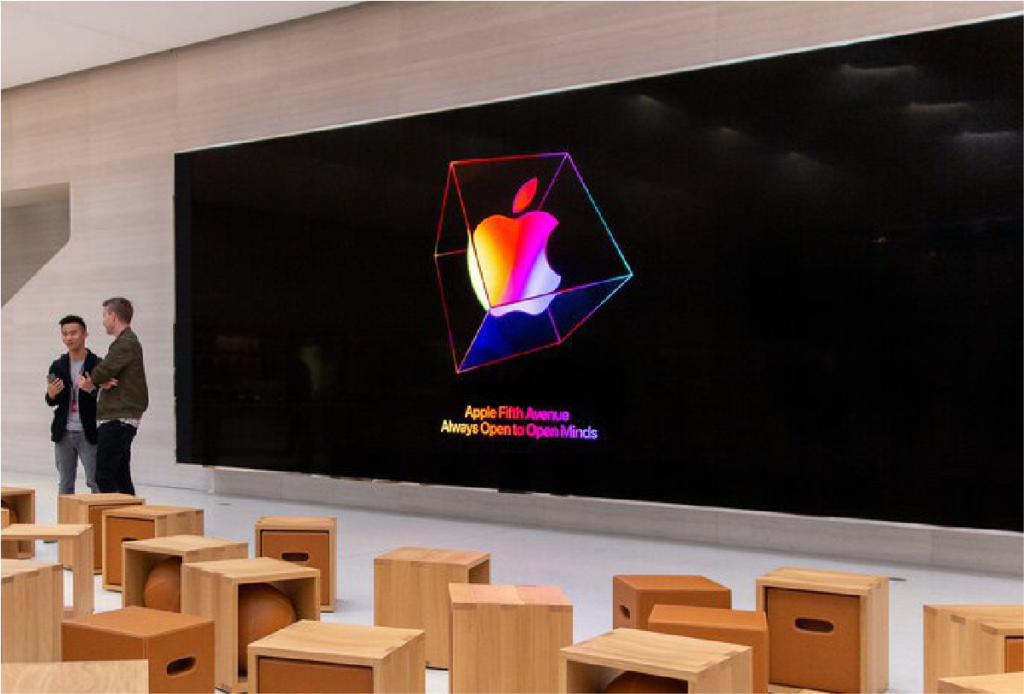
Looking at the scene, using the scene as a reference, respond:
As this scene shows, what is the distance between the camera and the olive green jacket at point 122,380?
625cm

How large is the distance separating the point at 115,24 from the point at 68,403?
3.63 meters

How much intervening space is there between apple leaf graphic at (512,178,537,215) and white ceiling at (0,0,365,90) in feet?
7.85

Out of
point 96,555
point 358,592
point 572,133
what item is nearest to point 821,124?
point 572,133

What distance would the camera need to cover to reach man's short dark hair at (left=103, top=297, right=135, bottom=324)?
6.40 metres

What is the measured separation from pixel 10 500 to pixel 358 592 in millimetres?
2518

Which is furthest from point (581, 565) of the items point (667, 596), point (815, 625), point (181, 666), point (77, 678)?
point (77, 678)

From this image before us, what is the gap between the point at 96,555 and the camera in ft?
19.2

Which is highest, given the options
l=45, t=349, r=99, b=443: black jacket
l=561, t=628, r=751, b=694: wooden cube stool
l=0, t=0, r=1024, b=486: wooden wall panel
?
l=0, t=0, r=1024, b=486: wooden wall panel

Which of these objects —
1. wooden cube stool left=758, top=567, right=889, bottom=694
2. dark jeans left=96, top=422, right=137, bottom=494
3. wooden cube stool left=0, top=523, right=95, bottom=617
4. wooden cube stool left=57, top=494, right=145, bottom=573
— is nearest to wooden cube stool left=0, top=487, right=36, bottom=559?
dark jeans left=96, top=422, right=137, bottom=494

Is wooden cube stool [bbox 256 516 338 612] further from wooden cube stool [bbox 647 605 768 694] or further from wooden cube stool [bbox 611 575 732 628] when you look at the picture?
wooden cube stool [bbox 647 605 768 694]

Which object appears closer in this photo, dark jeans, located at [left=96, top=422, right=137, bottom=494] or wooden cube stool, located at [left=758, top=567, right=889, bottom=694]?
wooden cube stool, located at [left=758, top=567, right=889, bottom=694]

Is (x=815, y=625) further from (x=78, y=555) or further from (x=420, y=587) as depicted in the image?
(x=78, y=555)

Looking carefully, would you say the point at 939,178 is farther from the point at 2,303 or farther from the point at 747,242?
the point at 2,303

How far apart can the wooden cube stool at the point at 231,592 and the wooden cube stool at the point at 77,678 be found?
1218mm
